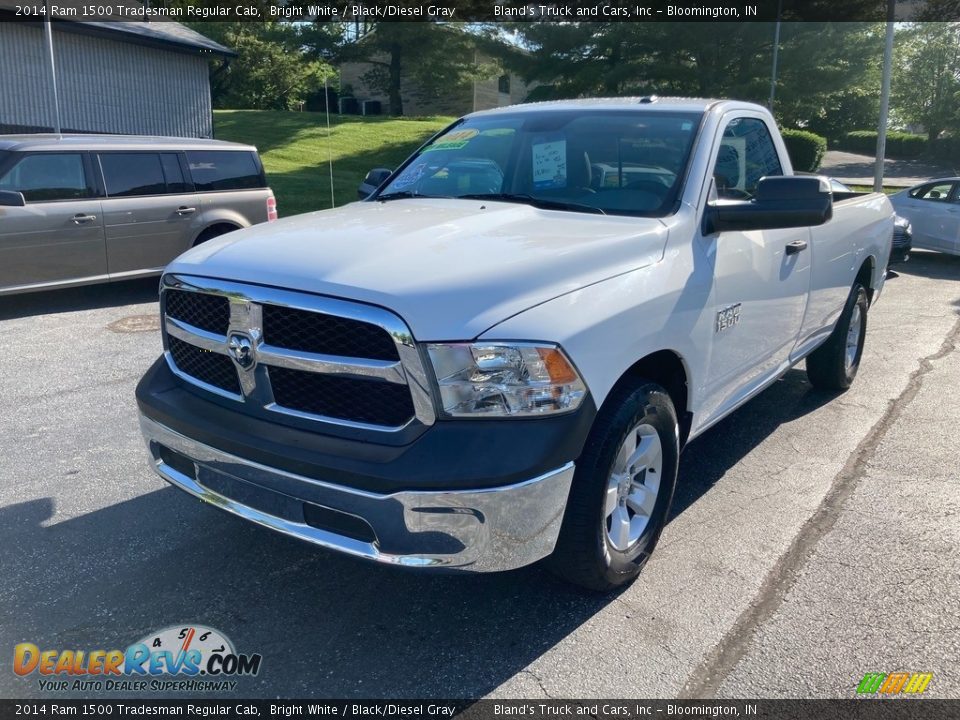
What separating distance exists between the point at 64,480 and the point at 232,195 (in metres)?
6.15

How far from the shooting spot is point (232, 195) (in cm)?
1006

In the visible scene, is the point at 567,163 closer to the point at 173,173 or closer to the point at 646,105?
the point at 646,105

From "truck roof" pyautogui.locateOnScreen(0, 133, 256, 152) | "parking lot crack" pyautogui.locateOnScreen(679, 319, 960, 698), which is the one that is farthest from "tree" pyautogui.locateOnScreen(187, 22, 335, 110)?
"parking lot crack" pyautogui.locateOnScreen(679, 319, 960, 698)

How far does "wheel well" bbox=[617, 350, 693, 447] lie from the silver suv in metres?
7.08

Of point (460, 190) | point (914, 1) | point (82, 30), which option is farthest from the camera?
point (914, 1)

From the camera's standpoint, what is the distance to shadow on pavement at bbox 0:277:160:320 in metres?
8.80

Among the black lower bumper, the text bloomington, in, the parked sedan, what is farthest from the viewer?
the text bloomington, in

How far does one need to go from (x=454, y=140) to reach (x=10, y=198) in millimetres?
5436

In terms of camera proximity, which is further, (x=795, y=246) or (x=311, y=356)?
(x=795, y=246)

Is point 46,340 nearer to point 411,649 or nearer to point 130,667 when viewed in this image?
point 130,667

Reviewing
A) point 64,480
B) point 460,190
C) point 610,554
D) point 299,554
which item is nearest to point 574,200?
point 460,190

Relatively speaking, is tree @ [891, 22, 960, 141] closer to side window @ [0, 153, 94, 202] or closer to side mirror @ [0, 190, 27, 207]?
side window @ [0, 153, 94, 202]

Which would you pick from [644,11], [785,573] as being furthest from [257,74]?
[785,573]

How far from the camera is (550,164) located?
14.1 feet
